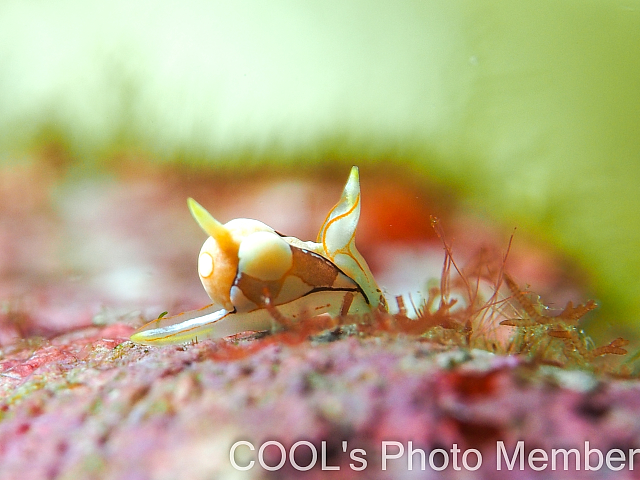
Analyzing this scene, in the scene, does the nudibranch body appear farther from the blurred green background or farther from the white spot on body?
the blurred green background

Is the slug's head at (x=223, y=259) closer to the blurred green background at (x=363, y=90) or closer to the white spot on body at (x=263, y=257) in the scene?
the white spot on body at (x=263, y=257)

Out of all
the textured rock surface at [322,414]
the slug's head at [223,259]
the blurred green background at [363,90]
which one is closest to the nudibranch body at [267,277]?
the slug's head at [223,259]

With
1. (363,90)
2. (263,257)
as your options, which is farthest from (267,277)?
(363,90)

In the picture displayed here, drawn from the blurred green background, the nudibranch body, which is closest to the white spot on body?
the nudibranch body

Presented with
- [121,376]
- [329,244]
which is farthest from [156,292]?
[121,376]

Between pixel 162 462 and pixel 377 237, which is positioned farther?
pixel 377 237

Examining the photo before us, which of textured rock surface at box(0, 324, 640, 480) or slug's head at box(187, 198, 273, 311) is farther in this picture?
slug's head at box(187, 198, 273, 311)

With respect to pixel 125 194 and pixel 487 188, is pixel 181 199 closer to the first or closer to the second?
pixel 125 194

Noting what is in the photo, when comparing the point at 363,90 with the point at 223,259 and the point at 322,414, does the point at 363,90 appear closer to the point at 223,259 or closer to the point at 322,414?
the point at 223,259
